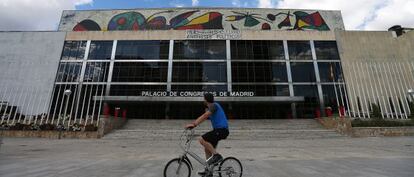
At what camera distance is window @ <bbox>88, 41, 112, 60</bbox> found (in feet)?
129

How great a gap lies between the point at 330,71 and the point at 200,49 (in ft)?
66.1

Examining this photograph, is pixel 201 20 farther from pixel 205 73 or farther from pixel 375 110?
pixel 375 110

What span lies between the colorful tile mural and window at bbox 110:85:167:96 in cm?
1499

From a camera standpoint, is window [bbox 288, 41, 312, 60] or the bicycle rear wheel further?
window [bbox 288, 41, 312, 60]

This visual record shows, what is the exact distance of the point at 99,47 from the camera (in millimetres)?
40094

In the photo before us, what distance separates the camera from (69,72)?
38625 mm

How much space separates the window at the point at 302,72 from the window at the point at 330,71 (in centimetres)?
136

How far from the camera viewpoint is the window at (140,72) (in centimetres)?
3753

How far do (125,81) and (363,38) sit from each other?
124 feet

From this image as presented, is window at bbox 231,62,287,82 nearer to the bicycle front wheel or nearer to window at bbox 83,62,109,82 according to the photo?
window at bbox 83,62,109,82

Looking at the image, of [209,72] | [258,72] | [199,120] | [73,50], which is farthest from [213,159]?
[73,50]

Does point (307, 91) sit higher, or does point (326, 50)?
point (326, 50)

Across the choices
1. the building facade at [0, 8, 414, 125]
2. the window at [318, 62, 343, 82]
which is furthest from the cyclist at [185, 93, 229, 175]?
the window at [318, 62, 343, 82]

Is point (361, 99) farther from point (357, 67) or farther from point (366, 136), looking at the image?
point (366, 136)
